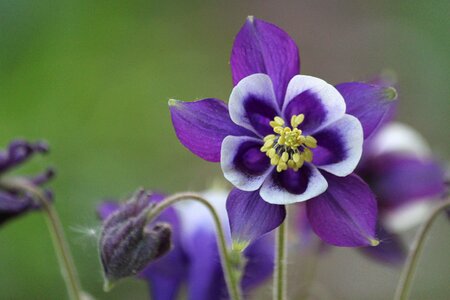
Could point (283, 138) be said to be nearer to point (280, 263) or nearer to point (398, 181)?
point (280, 263)

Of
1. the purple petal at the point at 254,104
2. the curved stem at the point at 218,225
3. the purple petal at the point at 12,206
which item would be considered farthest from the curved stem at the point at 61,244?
the purple petal at the point at 254,104

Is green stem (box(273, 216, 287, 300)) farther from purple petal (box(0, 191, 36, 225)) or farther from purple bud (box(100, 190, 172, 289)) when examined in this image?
purple petal (box(0, 191, 36, 225))

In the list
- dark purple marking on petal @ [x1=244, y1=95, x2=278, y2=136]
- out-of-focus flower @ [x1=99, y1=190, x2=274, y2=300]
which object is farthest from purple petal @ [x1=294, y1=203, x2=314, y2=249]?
dark purple marking on petal @ [x1=244, y1=95, x2=278, y2=136]

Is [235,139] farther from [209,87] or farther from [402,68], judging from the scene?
[402,68]

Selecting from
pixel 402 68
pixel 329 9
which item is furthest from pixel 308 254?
pixel 329 9

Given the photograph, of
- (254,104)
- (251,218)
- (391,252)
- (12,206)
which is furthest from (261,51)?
(391,252)
